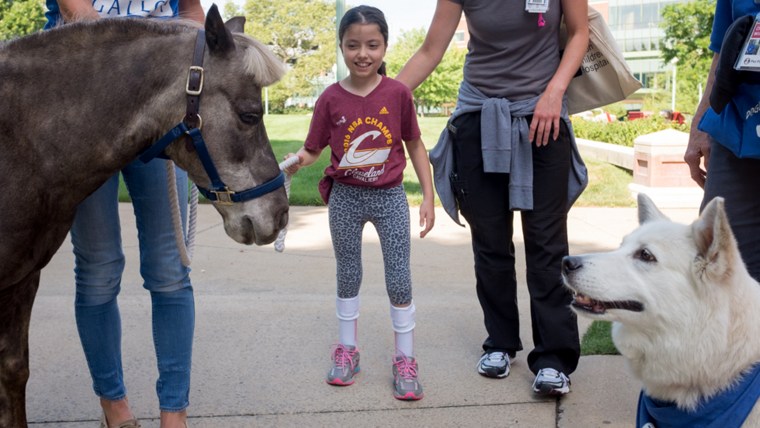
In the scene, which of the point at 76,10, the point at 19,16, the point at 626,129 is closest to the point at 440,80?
the point at 19,16

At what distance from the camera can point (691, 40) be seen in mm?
37875

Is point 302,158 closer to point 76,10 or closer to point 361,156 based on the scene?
point 361,156

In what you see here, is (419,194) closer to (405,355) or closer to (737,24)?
(405,355)

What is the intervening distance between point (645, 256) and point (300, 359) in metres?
2.45

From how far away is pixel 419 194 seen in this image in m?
10.7

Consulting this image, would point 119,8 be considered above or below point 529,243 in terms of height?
above

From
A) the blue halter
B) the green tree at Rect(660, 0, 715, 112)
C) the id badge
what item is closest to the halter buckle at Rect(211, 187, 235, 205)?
the blue halter

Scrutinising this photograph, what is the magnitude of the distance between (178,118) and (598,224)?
691 cm

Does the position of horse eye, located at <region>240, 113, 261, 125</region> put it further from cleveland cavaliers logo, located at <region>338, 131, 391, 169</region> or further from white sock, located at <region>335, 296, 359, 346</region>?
white sock, located at <region>335, 296, 359, 346</region>

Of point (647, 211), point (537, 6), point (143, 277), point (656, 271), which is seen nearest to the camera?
point (656, 271)

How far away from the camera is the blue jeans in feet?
10.4

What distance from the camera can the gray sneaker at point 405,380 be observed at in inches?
160

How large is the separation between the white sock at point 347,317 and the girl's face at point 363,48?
4.02 feet

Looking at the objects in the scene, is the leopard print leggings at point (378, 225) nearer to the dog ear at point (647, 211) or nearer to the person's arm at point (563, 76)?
the person's arm at point (563, 76)
